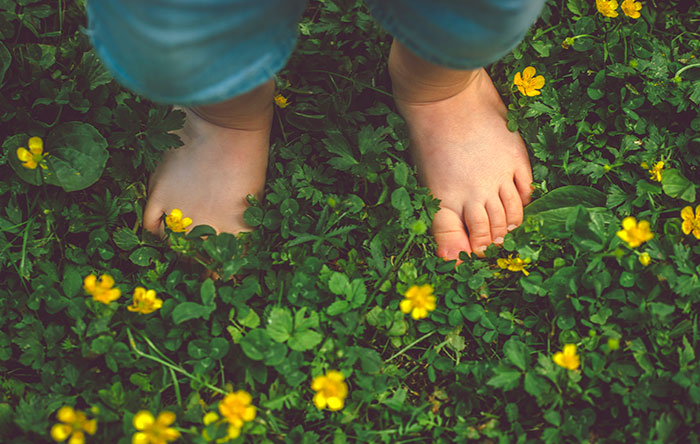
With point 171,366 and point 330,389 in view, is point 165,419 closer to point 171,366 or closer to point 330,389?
point 171,366

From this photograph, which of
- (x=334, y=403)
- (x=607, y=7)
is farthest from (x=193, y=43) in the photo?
(x=607, y=7)

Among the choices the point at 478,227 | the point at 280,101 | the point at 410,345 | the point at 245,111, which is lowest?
the point at 410,345

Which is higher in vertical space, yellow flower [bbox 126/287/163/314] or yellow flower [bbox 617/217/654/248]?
yellow flower [bbox 617/217/654/248]

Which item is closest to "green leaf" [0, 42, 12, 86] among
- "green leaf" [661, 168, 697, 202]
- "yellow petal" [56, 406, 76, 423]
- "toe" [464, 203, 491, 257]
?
"yellow petal" [56, 406, 76, 423]

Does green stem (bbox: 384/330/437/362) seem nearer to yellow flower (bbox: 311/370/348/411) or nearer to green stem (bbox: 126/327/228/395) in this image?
yellow flower (bbox: 311/370/348/411)

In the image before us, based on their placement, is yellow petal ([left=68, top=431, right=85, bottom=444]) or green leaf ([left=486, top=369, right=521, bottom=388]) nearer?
yellow petal ([left=68, top=431, right=85, bottom=444])

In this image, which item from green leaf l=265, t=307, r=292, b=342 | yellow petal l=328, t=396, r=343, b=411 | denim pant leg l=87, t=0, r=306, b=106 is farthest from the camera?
green leaf l=265, t=307, r=292, b=342

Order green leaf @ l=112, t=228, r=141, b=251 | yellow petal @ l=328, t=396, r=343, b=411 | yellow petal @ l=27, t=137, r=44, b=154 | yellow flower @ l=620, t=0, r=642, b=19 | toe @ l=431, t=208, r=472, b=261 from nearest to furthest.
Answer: yellow petal @ l=328, t=396, r=343, b=411
yellow petal @ l=27, t=137, r=44, b=154
green leaf @ l=112, t=228, r=141, b=251
toe @ l=431, t=208, r=472, b=261
yellow flower @ l=620, t=0, r=642, b=19
